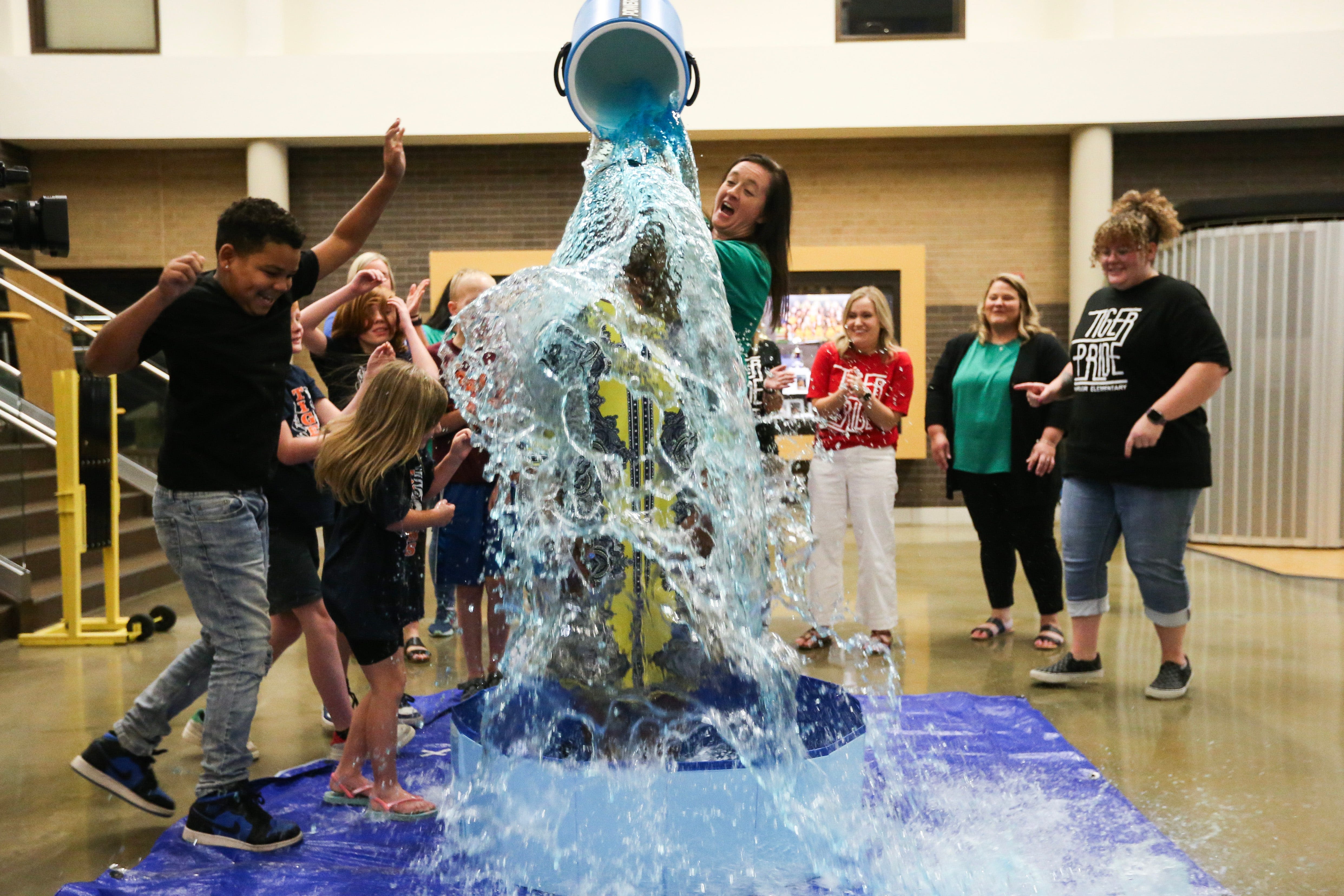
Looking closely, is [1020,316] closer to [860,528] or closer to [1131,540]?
[860,528]

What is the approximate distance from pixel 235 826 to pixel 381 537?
2.34 feet

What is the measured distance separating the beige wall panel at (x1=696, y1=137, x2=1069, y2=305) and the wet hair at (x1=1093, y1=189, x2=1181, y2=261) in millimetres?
6170

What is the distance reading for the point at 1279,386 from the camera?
24.3 feet

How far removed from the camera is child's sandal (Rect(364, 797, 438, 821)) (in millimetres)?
2477

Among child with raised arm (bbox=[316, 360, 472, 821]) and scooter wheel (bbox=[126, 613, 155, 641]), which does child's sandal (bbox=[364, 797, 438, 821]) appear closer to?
child with raised arm (bbox=[316, 360, 472, 821])

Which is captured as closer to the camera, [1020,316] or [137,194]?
[1020,316]

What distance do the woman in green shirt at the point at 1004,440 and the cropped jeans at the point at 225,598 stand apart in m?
2.95

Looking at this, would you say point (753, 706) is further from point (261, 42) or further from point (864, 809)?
point (261, 42)

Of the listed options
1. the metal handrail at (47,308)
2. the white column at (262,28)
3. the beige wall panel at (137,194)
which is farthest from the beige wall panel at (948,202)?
the metal handrail at (47,308)

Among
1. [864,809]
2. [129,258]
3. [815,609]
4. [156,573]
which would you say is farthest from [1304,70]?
[129,258]

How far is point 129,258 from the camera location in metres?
9.91

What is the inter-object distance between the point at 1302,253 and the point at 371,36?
8.14 m

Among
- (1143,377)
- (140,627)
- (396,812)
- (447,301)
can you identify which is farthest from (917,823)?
(140,627)

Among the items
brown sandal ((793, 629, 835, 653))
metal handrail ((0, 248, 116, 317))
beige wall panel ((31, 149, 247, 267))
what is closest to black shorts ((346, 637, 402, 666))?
brown sandal ((793, 629, 835, 653))
